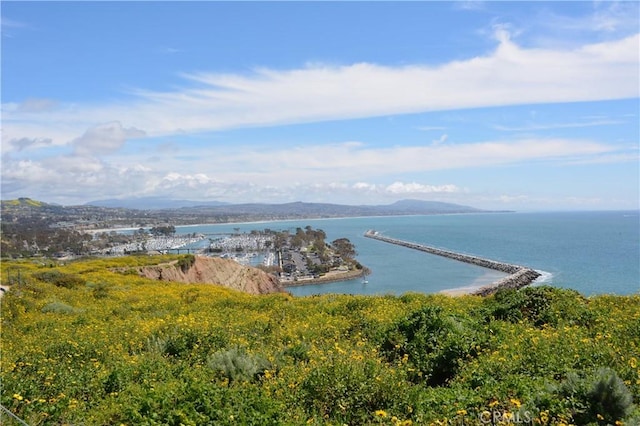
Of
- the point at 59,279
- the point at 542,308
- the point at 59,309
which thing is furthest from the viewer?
the point at 59,279

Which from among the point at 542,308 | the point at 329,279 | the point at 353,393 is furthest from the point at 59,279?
the point at 329,279

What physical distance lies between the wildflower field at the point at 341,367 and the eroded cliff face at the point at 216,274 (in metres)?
28.7

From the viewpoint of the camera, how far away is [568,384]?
6.33 m

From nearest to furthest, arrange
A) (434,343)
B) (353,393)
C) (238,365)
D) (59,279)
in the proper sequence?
(353,393) < (238,365) < (434,343) < (59,279)

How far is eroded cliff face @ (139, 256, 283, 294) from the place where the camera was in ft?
145

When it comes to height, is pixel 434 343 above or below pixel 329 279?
above

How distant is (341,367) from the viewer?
7617 millimetres

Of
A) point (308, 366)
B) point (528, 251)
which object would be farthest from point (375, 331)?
point (528, 251)

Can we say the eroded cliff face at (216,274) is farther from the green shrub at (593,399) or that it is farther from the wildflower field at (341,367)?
the green shrub at (593,399)

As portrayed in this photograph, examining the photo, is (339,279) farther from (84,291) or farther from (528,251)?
(84,291)

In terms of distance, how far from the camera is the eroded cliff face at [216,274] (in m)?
44.3

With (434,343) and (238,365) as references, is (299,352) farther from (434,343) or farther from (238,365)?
(434,343)

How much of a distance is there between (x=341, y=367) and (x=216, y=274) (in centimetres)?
4880

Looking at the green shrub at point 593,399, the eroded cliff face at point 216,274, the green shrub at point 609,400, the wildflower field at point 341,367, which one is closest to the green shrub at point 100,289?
the wildflower field at point 341,367
